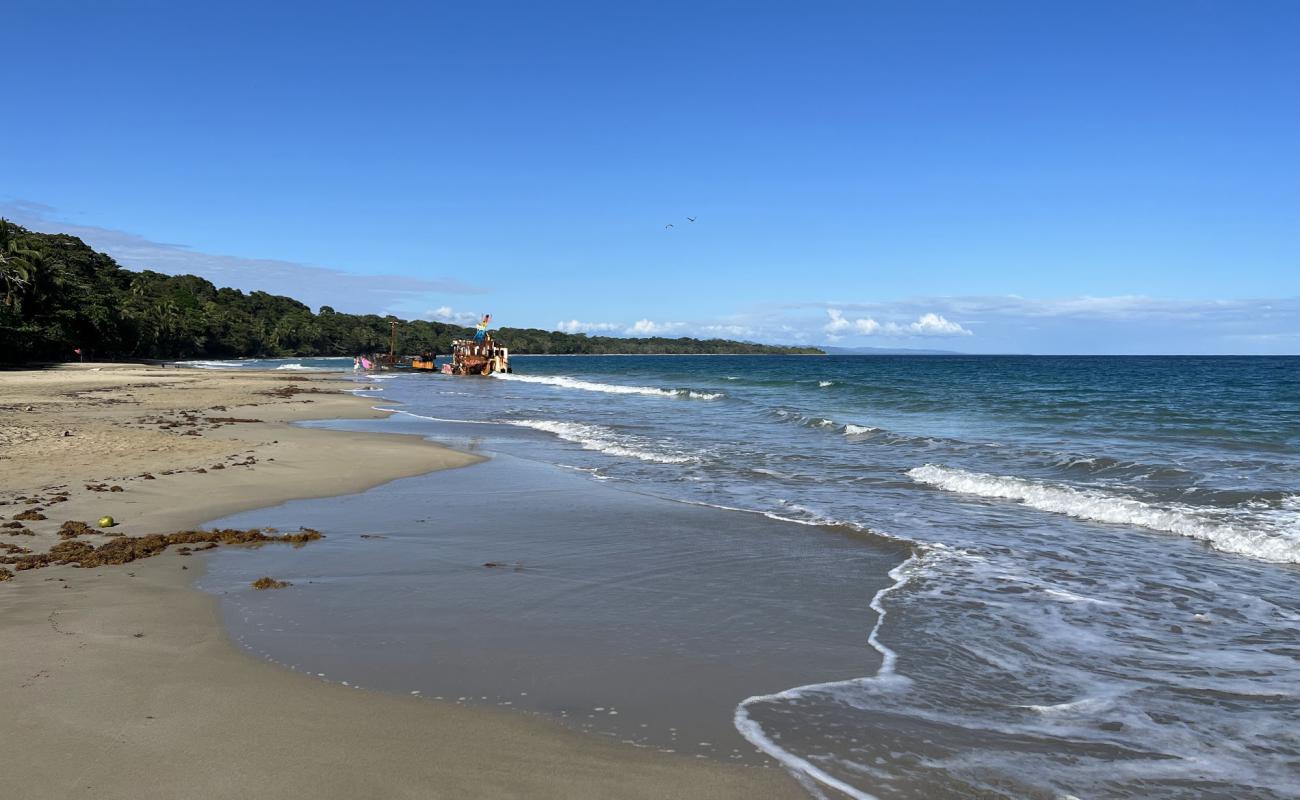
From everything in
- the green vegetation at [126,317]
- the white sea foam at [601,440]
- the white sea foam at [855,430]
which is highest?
the green vegetation at [126,317]

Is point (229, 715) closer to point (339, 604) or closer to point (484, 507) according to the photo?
point (339, 604)

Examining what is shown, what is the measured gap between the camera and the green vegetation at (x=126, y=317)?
51.8 m

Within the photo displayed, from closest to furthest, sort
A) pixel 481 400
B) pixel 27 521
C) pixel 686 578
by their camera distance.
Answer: pixel 686 578, pixel 27 521, pixel 481 400

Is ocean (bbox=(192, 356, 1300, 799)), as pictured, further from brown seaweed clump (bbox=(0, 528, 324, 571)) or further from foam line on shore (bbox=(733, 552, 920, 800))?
brown seaweed clump (bbox=(0, 528, 324, 571))

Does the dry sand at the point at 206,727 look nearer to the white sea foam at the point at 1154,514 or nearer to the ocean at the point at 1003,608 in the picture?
the ocean at the point at 1003,608

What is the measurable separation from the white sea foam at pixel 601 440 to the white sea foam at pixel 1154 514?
5.21 meters

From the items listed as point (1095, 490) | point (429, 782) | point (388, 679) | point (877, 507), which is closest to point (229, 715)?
point (388, 679)

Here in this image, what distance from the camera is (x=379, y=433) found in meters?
20.2

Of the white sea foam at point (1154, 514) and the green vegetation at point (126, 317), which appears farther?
the green vegetation at point (126, 317)

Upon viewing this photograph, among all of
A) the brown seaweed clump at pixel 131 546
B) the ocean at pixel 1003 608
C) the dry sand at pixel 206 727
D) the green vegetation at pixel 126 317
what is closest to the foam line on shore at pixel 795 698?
the ocean at pixel 1003 608

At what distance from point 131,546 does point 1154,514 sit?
11933 mm

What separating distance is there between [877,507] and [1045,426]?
15.3 metres

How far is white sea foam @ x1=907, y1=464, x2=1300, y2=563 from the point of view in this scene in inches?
347

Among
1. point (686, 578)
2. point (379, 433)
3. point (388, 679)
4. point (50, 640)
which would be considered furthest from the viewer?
point (379, 433)
